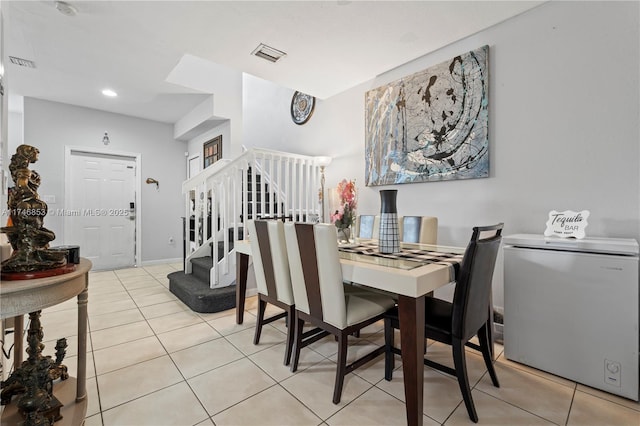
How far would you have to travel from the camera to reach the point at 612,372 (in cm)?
154

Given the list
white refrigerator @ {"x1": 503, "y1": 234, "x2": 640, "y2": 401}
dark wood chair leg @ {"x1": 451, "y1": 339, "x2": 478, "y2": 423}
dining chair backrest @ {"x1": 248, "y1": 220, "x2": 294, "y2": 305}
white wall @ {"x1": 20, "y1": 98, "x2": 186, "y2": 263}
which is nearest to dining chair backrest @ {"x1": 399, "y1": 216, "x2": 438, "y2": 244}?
white refrigerator @ {"x1": 503, "y1": 234, "x2": 640, "y2": 401}

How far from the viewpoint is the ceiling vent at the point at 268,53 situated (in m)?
2.66

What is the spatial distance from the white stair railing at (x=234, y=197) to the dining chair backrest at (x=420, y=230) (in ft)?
3.90

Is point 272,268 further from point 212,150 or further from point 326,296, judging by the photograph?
point 212,150

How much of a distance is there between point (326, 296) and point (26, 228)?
1.37 metres

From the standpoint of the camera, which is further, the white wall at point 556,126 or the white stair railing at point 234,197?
the white stair railing at point 234,197

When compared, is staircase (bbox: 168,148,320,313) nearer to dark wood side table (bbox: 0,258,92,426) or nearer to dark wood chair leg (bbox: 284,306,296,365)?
dark wood chair leg (bbox: 284,306,296,365)

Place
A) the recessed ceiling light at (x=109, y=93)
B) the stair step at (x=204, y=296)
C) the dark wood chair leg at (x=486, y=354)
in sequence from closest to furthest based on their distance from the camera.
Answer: the dark wood chair leg at (x=486, y=354) → the stair step at (x=204, y=296) → the recessed ceiling light at (x=109, y=93)

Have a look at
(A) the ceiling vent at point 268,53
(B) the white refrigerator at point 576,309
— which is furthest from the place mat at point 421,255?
(A) the ceiling vent at point 268,53

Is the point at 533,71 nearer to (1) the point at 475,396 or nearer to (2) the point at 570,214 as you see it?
(2) the point at 570,214

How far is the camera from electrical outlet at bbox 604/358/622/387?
152 centimetres

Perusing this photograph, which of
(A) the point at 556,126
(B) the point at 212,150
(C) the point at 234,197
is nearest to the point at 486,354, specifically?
(A) the point at 556,126

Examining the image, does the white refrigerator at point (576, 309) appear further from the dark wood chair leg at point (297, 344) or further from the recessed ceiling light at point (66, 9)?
→ the recessed ceiling light at point (66, 9)

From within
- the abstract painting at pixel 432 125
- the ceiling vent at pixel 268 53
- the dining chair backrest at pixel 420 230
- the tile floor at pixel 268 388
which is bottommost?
the tile floor at pixel 268 388
